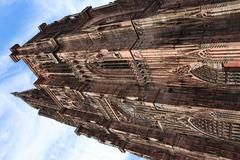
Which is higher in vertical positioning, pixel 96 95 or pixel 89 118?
pixel 96 95

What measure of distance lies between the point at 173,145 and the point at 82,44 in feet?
34.7

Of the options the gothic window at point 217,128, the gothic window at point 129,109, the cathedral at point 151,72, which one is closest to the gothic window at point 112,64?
the cathedral at point 151,72

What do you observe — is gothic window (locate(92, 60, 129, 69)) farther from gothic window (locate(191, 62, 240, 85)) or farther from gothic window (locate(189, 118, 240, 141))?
gothic window (locate(189, 118, 240, 141))

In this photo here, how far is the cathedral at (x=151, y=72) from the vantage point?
67.8 ft

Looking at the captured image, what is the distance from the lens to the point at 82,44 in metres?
28.5

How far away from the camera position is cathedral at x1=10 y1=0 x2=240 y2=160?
20.7 meters

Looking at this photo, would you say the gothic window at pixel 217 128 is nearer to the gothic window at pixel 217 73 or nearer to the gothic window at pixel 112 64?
the gothic window at pixel 217 73

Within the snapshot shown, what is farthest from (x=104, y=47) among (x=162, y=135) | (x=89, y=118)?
(x=89, y=118)

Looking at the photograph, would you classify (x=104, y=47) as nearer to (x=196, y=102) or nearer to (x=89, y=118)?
(x=196, y=102)

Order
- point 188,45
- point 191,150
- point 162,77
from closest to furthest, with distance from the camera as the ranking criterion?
point 188,45 < point 162,77 < point 191,150

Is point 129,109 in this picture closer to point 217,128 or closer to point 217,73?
point 217,128

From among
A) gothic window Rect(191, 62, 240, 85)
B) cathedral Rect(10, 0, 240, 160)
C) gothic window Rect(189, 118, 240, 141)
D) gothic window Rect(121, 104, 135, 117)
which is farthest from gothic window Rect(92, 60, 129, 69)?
gothic window Rect(189, 118, 240, 141)

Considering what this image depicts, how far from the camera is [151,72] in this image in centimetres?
2472

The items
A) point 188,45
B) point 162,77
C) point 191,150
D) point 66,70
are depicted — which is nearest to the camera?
point 188,45
